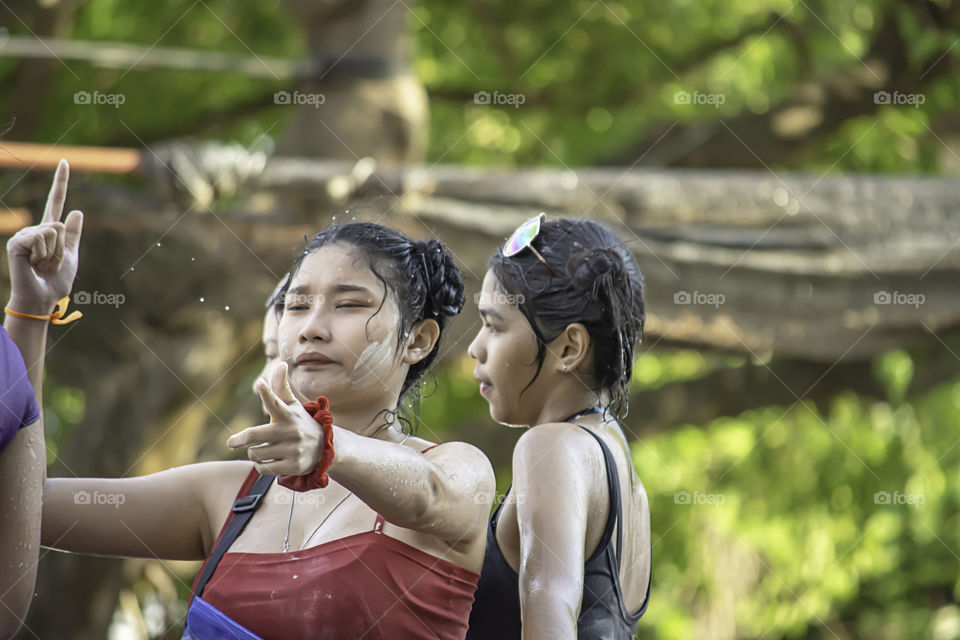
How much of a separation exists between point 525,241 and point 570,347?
0.69ft

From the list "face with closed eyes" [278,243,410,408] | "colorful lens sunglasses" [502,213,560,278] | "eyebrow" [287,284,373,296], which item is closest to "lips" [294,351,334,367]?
"face with closed eyes" [278,243,410,408]

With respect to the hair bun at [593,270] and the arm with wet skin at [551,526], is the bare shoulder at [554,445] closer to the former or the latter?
the arm with wet skin at [551,526]

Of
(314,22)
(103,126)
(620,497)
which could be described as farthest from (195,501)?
(103,126)

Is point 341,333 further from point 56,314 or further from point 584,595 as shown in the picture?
point 584,595

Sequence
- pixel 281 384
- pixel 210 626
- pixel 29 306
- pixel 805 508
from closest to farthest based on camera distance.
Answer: pixel 281 384 < pixel 210 626 < pixel 29 306 < pixel 805 508

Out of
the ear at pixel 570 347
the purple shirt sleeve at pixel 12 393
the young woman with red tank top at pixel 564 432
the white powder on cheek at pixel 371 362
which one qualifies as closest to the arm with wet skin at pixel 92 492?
the purple shirt sleeve at pixel 12 393

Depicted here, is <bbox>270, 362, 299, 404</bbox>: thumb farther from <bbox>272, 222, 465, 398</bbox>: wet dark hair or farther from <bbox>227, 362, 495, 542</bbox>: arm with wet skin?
<bbox>272, 222, 465, 398</bbox>: wet dark hair

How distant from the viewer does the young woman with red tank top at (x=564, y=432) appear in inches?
66.7

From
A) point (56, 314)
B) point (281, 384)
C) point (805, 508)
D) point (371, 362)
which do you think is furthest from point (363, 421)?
point (805, 508)

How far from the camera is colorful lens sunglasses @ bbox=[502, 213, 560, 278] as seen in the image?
6.46 ft

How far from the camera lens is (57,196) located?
172cm

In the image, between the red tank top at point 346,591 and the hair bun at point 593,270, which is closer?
the red tank top at point 346,591

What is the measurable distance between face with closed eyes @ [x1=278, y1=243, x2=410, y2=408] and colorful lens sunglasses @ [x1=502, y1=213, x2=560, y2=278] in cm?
40

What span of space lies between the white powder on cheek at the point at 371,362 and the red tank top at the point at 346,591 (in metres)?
0.21
